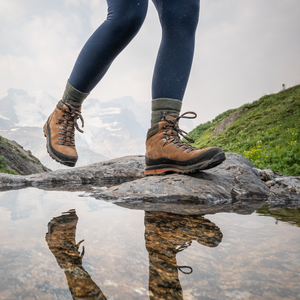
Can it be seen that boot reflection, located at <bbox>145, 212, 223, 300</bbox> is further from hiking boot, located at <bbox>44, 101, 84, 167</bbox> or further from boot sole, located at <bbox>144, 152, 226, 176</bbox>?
hiking boot, located at <bbox>44, 101, 84, 167</bbox>

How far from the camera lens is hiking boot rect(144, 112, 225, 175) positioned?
70.5 inches

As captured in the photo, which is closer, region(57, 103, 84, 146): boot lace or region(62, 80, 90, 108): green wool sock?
region(62, 80, 90, 108): green wool sock

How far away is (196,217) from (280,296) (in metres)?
0.66

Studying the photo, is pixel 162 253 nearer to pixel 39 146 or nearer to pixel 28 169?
pixel 28 169

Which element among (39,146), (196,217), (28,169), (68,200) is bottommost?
(196,217)

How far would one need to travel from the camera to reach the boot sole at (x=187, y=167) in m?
1.71

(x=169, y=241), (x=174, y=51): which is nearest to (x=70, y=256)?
Answer: (x=169, y=241)

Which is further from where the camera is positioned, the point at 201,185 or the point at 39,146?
the point at 39,146

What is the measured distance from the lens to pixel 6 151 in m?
6.09

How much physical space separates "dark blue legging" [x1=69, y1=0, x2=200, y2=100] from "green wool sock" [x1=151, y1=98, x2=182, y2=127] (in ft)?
0.12

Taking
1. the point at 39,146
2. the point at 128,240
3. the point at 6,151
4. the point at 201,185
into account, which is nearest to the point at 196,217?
the point at 128,240

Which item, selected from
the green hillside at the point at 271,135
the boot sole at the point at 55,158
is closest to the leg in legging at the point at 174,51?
the boot sole at the point at 55,158

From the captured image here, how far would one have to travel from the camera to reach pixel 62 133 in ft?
6.93

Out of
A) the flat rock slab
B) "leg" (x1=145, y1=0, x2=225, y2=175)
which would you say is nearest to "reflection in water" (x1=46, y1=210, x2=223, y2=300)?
"leg" (x1=145, y1=0, x2=225, y2=175)
